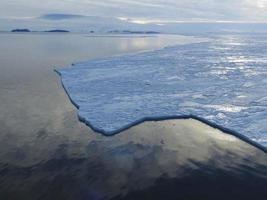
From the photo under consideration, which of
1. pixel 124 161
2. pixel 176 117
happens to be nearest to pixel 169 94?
pixel 176 117

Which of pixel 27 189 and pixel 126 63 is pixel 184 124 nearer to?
pixel 27 189

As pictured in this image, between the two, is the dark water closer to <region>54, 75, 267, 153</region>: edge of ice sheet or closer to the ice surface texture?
<region>54, 75, 267, 153</region>: edge of ice sheet

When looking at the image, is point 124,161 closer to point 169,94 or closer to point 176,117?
point 176,117

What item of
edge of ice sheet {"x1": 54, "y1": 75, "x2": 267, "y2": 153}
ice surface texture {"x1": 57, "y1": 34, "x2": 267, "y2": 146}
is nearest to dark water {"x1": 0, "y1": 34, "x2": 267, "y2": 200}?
edge of ice sheet {"x1": 54, "y1": 75, "x2": 267, "y2": 153}

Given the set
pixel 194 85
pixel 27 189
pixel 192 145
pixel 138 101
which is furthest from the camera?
pixel 194 85

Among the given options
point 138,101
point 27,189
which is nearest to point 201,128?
point 138,101

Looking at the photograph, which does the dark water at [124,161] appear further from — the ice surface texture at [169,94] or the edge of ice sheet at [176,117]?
the ice surface texture at [169,94]
